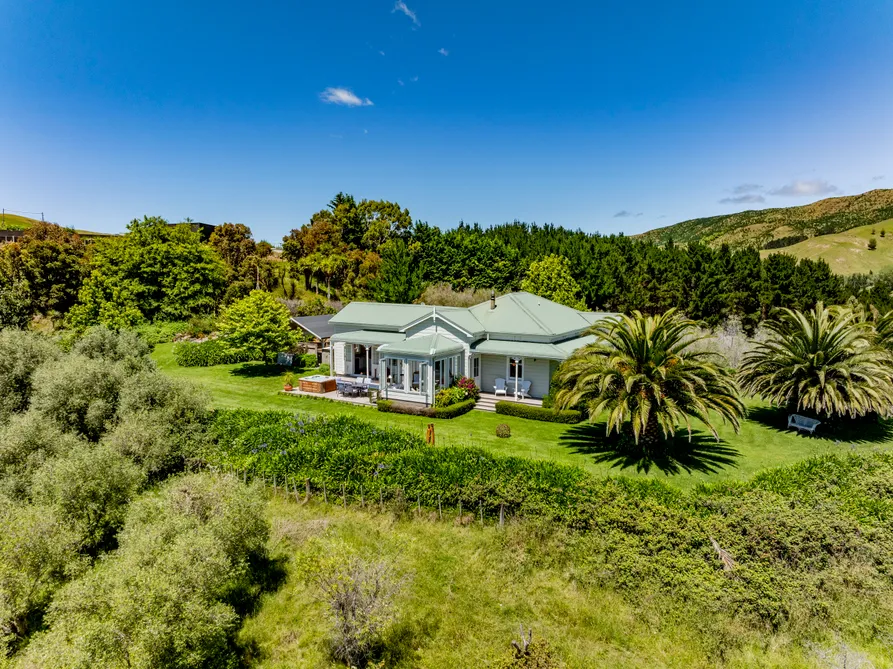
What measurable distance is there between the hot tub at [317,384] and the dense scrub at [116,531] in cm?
862

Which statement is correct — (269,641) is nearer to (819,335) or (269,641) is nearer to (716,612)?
(716,612)

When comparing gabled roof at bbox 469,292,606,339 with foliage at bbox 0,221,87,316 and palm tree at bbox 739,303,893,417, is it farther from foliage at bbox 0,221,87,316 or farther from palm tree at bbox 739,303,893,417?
foliage at bbox 0,221,87,316

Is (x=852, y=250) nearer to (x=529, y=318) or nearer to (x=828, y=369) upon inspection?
(x=828, y=369)

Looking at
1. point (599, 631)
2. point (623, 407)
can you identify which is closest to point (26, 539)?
point (599, 631)

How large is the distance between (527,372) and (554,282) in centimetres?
2502

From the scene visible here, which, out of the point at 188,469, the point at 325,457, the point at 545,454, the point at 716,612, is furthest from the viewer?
the point at 545,454

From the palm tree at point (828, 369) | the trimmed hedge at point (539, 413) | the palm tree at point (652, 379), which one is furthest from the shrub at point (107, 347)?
the palm tree at point (828, 369)

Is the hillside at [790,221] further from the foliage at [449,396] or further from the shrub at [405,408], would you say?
the shrub at [405,408]

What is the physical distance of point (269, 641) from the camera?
30.7 ft

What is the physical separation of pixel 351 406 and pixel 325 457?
9.86 m

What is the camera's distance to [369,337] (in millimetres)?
28734

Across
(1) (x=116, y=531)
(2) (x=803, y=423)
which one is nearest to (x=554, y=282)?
(2) (x=803, y=423)

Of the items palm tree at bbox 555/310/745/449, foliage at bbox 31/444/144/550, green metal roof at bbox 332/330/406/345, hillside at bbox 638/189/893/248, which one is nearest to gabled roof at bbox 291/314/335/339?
green metal roof at bbox 332/330/406/345

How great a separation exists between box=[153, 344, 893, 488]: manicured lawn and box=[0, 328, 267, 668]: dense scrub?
7124 mm
